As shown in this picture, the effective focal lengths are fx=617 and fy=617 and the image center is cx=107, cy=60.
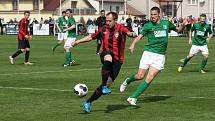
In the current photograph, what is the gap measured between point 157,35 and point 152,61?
2.18 ft

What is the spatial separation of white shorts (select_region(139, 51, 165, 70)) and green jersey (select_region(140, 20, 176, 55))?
118mm

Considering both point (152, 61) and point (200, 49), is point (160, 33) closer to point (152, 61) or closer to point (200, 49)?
point (152, 61)

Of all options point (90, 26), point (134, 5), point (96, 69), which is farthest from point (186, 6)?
point (96, 69)

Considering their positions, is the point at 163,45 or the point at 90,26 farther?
the point at 90,26

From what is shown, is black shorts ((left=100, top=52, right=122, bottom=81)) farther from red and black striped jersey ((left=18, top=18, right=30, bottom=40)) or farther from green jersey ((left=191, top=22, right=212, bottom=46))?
red and black striped jersey ((left=18, top=18, right=30, bottom=40))

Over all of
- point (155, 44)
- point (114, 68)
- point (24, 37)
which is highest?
point (155, 44)

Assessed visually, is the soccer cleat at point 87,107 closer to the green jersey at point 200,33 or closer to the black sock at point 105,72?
the black sock at point 105,72

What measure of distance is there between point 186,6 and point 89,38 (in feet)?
290

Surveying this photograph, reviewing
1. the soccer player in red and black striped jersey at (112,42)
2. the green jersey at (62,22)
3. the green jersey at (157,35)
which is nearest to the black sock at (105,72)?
the soccer player in red and black striped jersey at (112,42)

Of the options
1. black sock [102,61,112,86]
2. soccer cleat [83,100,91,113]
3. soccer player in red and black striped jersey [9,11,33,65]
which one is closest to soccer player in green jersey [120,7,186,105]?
black sock [102,61,112,86]

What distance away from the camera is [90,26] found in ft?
213

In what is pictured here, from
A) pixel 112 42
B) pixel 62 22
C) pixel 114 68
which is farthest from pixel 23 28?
pixel 114 68

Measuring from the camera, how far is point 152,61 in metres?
14.2

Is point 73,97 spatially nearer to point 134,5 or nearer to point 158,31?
point 158,31
